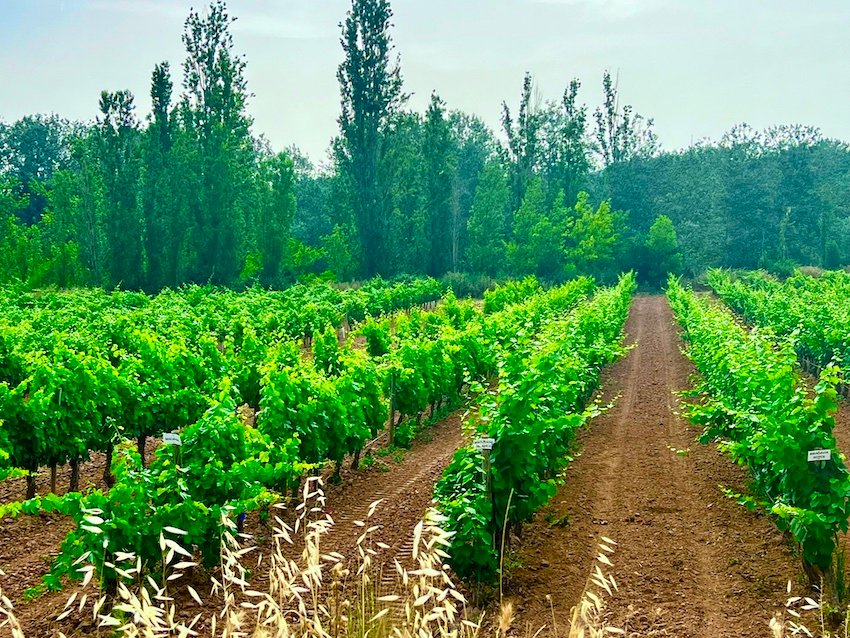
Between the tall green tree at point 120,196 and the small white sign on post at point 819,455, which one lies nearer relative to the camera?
the small white sign on post at point 819,455

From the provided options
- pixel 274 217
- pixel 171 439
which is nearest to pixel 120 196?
pixel 274 217

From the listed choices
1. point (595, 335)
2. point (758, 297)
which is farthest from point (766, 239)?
point (595, 335)

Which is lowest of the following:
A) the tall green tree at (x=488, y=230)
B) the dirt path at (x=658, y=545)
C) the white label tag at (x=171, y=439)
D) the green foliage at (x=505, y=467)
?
the dirt path at (x=658, y=545)

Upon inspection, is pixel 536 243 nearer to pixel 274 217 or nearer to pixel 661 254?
pixel 661 254

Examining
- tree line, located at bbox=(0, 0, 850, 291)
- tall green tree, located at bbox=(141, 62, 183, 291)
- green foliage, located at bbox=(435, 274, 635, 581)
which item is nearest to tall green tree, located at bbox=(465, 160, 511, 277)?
tree line, located at bbox=(0, 0, 850, 291)

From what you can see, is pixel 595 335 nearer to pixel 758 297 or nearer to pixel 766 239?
pixel 758 297

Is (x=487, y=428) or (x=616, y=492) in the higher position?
(x=487, y=428)

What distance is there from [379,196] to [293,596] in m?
47.2

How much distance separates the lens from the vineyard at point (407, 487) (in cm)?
570

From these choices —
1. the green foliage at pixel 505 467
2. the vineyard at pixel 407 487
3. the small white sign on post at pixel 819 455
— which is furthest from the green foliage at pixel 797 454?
the green foliage at pixel 505 467

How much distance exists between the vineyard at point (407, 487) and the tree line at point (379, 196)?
1197 inches

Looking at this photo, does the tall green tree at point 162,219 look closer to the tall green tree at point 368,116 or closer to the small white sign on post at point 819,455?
the tall green tree at point 368,116

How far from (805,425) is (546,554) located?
2810mm

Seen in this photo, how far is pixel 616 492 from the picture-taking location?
9.91 m
